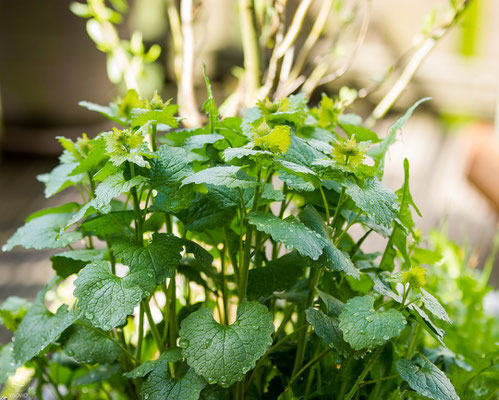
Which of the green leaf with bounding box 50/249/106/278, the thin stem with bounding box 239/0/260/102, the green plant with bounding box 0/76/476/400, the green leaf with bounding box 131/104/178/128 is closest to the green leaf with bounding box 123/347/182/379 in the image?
the green plant with bounding box 0/76/476/400

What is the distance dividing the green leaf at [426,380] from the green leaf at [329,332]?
6cm

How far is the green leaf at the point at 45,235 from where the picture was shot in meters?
0.64

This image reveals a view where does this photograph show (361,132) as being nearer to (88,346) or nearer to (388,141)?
(388,141)

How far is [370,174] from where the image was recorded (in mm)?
564

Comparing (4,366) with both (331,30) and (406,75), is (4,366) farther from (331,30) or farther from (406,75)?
(331,30)

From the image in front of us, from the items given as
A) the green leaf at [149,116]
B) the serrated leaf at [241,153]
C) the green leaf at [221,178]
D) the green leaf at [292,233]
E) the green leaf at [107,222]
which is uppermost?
the green leaf at [149,116]

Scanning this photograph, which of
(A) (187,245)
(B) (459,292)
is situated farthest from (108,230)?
(B) (459,292)

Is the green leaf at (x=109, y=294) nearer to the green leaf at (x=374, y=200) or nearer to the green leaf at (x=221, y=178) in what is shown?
the green leaf at (x=221, y=178)

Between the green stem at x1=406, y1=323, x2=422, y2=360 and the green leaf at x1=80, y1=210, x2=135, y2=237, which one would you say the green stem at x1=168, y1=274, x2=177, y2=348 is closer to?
the green leaf at x1=80, y1=210, x2=135, y2=237

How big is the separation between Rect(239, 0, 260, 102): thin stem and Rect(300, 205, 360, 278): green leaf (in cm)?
41

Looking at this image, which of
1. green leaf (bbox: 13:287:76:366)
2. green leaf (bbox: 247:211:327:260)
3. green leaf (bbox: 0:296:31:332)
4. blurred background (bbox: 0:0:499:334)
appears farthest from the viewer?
blurred background (bbox: 0:0:499:334)

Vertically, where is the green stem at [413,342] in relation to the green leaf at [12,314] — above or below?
above

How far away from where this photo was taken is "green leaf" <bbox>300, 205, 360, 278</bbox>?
0.54 metres

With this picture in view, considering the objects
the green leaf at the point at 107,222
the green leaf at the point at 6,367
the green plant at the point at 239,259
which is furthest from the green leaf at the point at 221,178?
the green leaf at the point at 6,367
